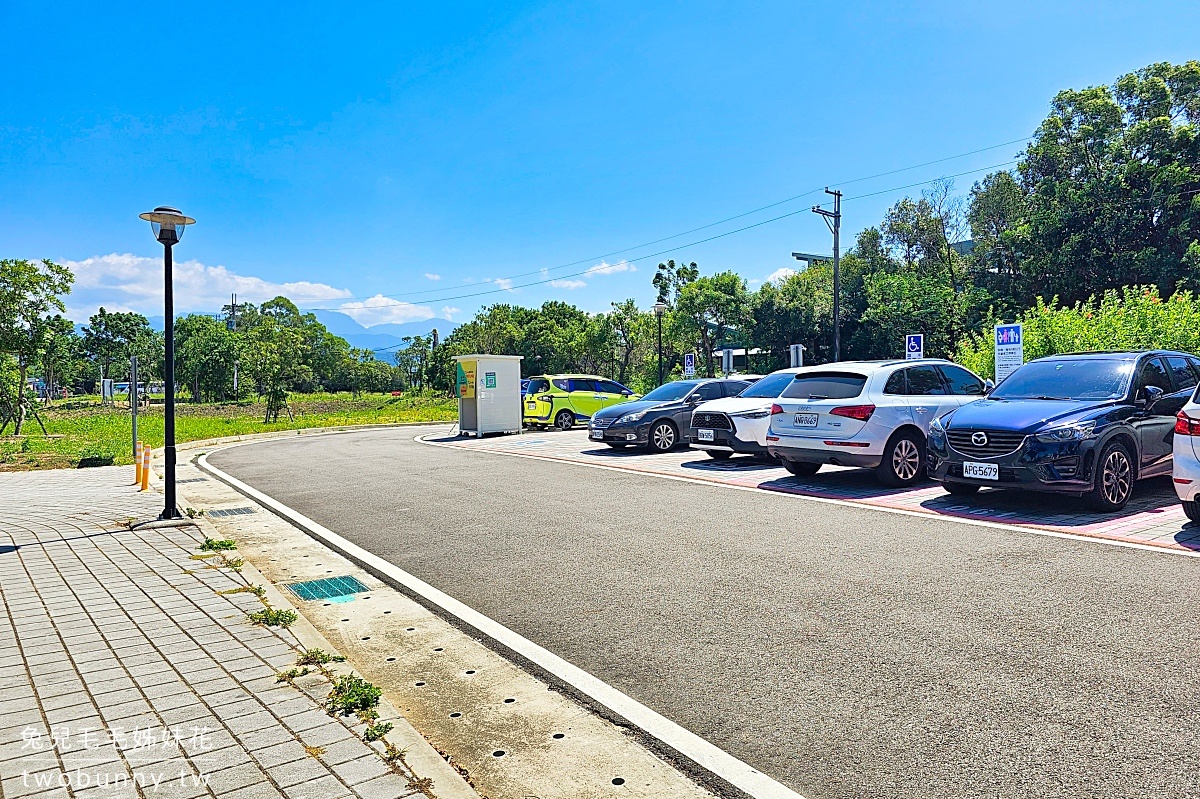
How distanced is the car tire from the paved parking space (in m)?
0.52

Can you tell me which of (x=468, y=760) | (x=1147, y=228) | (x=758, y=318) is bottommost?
(x=468, y=760)

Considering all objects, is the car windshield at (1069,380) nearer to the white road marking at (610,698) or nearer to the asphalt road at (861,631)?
the asphalt road at (861,631)

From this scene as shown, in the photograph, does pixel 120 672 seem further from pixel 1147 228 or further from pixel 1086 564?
pixel 1147 228

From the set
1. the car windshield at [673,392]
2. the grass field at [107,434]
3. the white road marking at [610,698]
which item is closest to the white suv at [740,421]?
the car windshield at [673,392]

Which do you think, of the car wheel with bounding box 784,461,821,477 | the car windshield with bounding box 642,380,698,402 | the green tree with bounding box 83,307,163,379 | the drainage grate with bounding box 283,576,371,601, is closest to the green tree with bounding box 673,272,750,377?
the car windshield with bounding box 642,380,698,402

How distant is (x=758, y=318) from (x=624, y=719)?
133 ft

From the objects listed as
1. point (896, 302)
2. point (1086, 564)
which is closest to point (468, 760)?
point (1086, 564)

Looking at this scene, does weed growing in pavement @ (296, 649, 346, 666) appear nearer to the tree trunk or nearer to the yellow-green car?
the tree trunk

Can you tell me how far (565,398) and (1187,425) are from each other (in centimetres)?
1919

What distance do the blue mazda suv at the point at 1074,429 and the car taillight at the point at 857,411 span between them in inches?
40.9

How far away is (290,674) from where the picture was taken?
13.7 feet

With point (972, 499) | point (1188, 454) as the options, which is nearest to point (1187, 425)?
point (1188, 454)

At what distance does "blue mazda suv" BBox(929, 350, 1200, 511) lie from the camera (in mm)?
8047

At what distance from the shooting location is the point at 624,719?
3.70 meters
